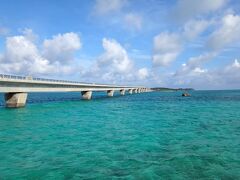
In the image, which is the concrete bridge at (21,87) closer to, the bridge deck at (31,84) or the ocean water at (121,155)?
the bridge deck at (31,84)

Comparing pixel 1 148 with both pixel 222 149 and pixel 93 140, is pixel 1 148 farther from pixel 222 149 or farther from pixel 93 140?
pixel 222 149

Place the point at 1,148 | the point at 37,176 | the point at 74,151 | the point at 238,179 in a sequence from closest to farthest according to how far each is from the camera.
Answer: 1. the point at 238,179
2. the point at 37,176
3. the point at 74,151
4. the point at 1,148

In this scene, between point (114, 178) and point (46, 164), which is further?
point (46, 164)

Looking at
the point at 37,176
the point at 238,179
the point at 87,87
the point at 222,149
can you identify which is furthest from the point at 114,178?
the point at 87,87

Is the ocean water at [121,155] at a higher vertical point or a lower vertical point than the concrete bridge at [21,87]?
lower

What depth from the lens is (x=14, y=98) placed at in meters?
56.1

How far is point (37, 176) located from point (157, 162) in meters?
6.63

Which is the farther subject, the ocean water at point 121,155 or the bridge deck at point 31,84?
the bridge deck at point 31,84

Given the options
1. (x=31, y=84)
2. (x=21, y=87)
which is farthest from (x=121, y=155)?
(x=31, y=84)

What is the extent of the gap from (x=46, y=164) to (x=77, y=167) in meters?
1.98

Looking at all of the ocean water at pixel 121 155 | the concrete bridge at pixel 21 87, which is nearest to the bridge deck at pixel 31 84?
the concrete bridge at pixel 21 87

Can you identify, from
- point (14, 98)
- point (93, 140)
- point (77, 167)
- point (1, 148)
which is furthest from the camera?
point (14, 98)

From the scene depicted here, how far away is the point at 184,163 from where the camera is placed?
561 inches

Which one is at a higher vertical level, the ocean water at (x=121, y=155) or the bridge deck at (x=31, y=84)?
the bridge deck at (x=31, y=84)
